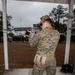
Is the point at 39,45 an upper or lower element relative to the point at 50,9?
lower

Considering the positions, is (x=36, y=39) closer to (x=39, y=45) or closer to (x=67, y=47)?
(x=39, y=45)

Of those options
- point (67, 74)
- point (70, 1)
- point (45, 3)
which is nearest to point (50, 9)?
point (45, 3)

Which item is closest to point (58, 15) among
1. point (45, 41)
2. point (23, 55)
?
point (23, 55)

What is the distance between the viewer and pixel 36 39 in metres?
2.44

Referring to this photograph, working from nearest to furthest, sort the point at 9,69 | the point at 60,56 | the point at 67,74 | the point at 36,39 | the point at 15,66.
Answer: the point at 36,39
the point at 67,74
the point at 9,69
the point at 15,66
the point at 60,56

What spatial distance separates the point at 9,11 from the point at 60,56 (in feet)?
8.11

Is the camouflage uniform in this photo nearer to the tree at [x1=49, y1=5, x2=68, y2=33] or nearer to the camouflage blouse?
the camouflage blouse

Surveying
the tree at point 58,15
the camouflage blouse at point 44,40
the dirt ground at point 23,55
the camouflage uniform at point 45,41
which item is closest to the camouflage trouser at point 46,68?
the camouflage uniform at point 45,41

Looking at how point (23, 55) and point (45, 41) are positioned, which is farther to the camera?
point (23, 55)

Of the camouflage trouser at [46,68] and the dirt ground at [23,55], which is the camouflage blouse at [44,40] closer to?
the camouflage trouser at [46,68]

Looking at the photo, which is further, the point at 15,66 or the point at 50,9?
the point at 15,66

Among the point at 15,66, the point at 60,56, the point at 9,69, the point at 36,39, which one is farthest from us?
the point at 60,56

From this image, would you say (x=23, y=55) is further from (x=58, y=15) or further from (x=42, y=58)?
(x=42, y=58)

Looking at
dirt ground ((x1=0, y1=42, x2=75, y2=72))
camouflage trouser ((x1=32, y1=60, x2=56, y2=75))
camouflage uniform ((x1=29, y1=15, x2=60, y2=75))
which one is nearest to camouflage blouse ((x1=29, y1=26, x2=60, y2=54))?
camouflage uniform ((x1=29, y1=15, x2=60, y2=75))
